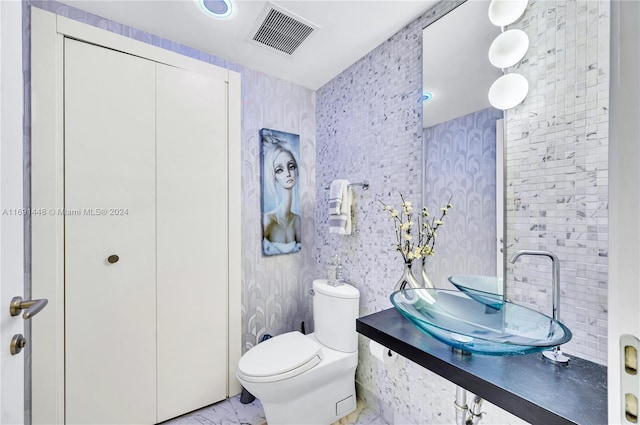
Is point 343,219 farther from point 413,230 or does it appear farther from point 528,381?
point 528,381

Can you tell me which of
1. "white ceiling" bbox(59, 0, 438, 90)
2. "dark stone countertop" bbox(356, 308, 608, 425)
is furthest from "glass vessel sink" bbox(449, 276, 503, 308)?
"white ceiling" bbox(59, 0, 438, 90)

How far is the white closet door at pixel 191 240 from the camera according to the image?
1.51 metres

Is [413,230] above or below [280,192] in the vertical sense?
below

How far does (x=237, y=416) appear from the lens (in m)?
1.59

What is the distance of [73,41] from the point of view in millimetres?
1298

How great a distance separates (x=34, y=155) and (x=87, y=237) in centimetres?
43

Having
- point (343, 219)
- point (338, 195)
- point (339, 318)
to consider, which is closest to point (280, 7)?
point (338, 195)

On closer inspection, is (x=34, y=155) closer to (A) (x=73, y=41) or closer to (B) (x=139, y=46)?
(A) (x=73, y=41)

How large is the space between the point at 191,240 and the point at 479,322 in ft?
4.97

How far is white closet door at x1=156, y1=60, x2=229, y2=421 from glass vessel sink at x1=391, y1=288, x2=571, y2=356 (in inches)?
45.4

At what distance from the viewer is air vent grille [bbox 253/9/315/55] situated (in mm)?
1430

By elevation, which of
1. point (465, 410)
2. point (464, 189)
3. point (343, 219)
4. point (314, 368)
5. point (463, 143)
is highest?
point (463, 143)

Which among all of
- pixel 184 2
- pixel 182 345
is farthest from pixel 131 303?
pixel 184 2

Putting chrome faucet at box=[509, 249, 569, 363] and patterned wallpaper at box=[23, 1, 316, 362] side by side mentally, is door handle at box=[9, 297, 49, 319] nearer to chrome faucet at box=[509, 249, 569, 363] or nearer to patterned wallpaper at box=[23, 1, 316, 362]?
patterned wallpaper at box=[23, 1, 316, 362]
